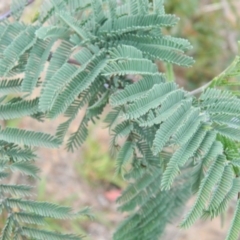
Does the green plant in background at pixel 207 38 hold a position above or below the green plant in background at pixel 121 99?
below

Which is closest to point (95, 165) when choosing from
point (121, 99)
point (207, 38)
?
point (207, 38)

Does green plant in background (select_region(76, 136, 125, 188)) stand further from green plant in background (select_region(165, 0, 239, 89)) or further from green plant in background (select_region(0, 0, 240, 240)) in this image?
green plant in background (select_region(0, 0, 240, 240))

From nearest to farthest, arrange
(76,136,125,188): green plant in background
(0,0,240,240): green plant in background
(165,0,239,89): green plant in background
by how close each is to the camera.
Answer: (0,0,240,240): green plant in background → (76,136,125,188): green plant in background → (165,0,239,89): green plant in background

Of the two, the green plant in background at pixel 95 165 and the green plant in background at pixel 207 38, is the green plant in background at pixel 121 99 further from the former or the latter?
the green plant in background at pixel 207 38

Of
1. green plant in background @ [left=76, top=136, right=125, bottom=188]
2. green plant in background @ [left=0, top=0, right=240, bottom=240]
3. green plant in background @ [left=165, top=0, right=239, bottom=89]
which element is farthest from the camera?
green plant in background @ [left=165, top=0, right=239, bottom=89]

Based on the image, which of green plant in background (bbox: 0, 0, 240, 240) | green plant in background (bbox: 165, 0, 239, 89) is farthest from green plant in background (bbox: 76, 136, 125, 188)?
green plant in background (bbox: 0, 0, 240, 240)

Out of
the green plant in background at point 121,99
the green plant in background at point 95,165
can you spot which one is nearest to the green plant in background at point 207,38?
the green plant in background at point 95,165

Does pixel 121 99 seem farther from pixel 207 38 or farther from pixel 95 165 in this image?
pixel 207 38

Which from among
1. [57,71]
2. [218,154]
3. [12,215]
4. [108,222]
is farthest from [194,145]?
[108,222]
